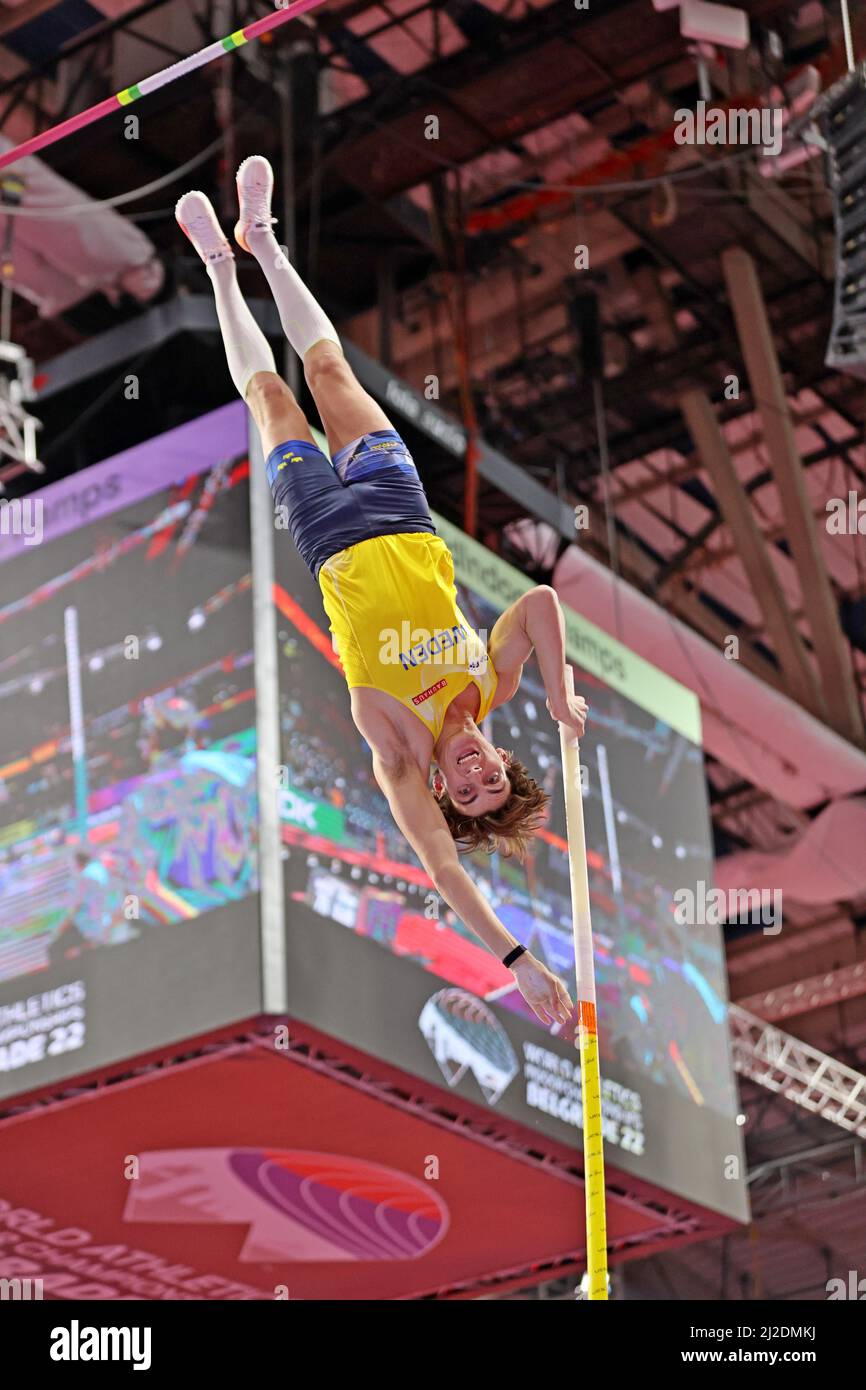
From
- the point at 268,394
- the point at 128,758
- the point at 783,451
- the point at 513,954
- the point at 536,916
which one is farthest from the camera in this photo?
the point at 783,451

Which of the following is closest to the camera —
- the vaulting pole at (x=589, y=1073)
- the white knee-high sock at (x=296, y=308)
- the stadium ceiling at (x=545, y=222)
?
the vaulting pole at (x=589, y=1073)

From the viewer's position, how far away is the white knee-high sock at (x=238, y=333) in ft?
22.8

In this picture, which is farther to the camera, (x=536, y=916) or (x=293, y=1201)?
(x=293, y=1201)

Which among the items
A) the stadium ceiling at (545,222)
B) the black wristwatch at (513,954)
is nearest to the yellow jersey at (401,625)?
the black wristwatch at (513,954)

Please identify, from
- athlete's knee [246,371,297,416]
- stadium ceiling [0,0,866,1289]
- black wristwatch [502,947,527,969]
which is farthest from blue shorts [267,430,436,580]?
stadium ceiling [0,0,866,1289]

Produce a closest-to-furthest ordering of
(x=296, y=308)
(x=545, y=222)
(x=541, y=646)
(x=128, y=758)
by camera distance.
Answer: (x=541, y=646) < (x=296, y=308) < (x=128, y=758) < (x=545, y=222)

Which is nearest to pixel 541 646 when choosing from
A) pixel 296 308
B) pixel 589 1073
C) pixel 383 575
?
pixel 383 575

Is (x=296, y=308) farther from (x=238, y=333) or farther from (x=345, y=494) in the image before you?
(x=345, y=494)

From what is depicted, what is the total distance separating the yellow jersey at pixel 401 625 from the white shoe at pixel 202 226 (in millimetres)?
1281

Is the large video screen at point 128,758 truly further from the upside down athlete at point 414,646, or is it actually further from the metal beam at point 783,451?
the upside down athlete at point 414,646

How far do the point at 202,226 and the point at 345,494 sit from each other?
3.81 ft

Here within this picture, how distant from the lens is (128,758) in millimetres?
11203

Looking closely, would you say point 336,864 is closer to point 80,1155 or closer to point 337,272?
point 80,1155
